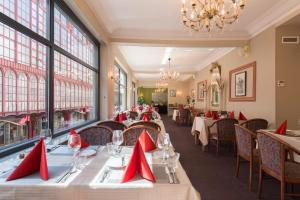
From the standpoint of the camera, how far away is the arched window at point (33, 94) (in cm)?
263

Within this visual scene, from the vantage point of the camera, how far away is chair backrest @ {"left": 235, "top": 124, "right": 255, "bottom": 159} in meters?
2.94

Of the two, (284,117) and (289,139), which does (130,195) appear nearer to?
(289,139)

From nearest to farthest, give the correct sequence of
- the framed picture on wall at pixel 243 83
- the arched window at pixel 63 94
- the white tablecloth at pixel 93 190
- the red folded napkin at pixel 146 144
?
the white tablecloth at pixel 93 190, the red folded napkin at pixel 146 144, the arched window at pixel 63 94, the framed picture on wall at pixel 243 83

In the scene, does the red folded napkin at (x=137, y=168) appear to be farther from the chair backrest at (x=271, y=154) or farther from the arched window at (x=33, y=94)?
the arched window at (x=33, y=94)

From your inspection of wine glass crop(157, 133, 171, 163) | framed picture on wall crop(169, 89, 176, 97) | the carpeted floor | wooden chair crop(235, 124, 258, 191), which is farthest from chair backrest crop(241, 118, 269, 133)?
framed picture on wall crop(169, 89, 176, 97)

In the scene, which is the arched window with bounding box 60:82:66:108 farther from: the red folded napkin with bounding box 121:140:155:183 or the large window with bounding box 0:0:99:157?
the red folded napkin with bounding box 121:140:155:183

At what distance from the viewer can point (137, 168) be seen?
1376 mm

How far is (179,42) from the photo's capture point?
5.71 metres

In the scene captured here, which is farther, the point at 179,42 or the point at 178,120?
the point at 178,120

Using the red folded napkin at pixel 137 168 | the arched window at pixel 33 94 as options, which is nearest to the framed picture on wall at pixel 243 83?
the red folded napkin at pixel 137 168

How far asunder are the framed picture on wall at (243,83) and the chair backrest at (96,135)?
4.27 metres

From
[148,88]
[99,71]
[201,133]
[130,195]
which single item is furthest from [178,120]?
[148,88]

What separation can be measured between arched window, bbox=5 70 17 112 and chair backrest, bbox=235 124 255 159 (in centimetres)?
308

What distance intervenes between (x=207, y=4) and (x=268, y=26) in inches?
104
